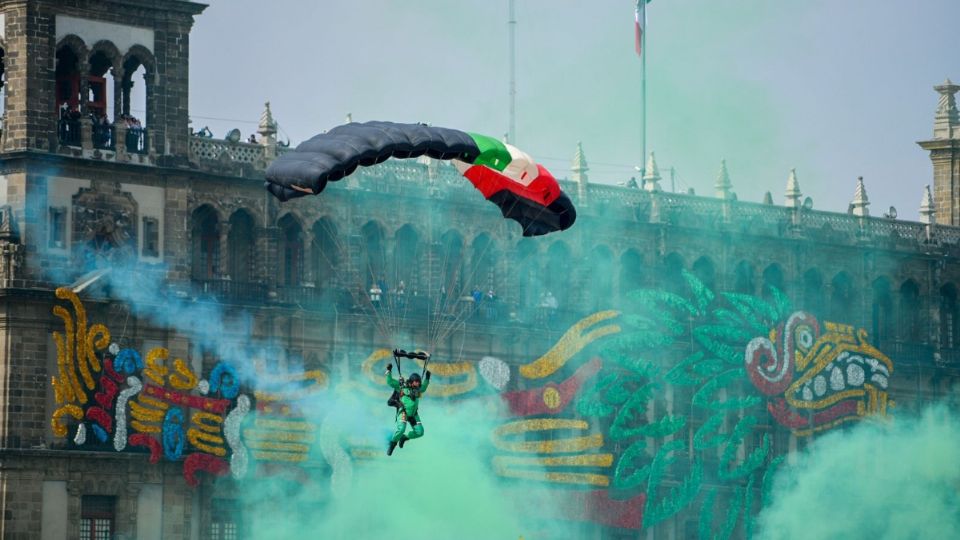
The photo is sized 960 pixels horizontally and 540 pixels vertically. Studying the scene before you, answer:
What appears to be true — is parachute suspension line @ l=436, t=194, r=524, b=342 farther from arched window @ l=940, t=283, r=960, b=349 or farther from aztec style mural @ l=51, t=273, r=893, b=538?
arched window @ l=940, t=283, r=960, b=349

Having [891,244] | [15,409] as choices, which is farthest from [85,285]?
[891,244]

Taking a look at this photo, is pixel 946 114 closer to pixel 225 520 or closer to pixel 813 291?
pixel 813 291

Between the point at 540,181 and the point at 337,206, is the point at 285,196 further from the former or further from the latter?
the point at 337,206

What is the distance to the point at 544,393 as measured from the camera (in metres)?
104

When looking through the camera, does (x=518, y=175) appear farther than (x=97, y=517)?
No

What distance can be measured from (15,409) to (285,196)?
66.3 ft

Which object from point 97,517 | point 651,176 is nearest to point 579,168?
point 651,176

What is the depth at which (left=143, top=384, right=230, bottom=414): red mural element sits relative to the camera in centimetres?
9412

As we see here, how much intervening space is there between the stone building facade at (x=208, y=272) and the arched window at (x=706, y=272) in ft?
0.29

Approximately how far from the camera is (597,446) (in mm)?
105625

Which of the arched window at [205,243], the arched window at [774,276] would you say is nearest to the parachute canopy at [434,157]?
the arched window at [205,243]

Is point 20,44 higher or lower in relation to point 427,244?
higher

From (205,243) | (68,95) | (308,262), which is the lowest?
(308,262)

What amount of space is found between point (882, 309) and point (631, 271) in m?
14.8
